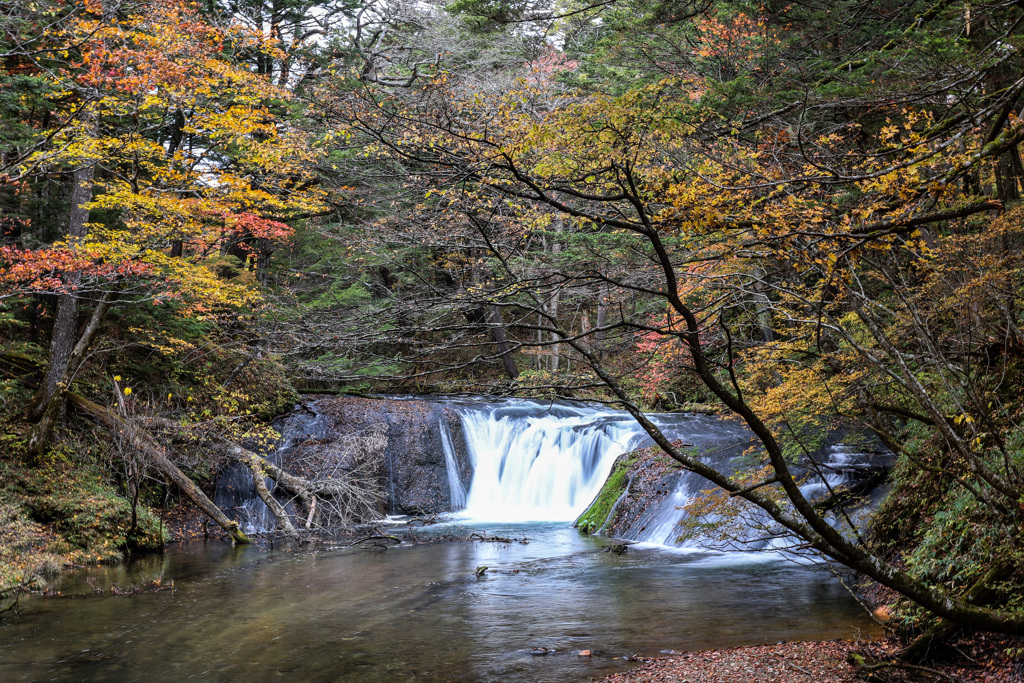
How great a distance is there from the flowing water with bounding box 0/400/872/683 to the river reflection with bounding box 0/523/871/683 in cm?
3

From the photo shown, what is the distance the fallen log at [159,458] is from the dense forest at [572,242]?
7 centimetres

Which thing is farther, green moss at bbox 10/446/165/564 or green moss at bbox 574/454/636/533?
green moss at bbox 574/454/636/533

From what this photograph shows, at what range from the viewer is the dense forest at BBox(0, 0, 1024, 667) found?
4.61m

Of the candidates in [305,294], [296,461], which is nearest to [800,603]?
Result: [296,461]

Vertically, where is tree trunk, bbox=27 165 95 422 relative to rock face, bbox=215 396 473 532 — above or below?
above

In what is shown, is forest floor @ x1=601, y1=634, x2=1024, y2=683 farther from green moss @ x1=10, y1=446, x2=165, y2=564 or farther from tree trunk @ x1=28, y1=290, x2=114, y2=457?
tree trunk @ x1=28, y1=290, x2=114, y2=457

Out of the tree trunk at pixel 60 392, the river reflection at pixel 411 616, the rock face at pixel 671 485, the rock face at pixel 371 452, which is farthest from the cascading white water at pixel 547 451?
the tree trunk at pixel 60 392

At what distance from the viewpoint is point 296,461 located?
1545 cm

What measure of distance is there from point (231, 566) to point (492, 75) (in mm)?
14360

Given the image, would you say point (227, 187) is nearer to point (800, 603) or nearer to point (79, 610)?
point (79, 610)

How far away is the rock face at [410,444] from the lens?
644 inches

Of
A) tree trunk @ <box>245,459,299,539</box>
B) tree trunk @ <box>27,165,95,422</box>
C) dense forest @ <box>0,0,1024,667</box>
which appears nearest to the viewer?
dense forest @ <box>0,0,1024,667</box>

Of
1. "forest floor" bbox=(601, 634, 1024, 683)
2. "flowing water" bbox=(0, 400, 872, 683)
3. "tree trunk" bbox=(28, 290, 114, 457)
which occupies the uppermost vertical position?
"tree trunk" bbox=(28, 290, 114, 457)

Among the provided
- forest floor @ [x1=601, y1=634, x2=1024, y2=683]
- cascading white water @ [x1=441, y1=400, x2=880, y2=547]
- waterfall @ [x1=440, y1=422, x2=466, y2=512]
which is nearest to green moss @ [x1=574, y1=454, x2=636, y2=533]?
cascading white water @ [x1=441, y1=400, x2=880, y2=547]
